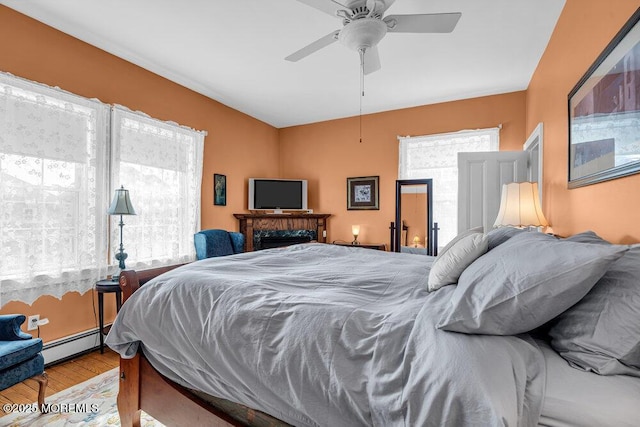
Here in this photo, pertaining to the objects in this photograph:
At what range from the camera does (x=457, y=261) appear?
55.7 inches

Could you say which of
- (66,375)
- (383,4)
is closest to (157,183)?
(66,375)

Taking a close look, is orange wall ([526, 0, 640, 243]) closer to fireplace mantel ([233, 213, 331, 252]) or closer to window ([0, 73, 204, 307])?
fireplace mantel ([233, 213, 331, 252])

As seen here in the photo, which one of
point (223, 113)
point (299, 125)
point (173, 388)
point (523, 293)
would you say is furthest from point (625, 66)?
point (299, 125)

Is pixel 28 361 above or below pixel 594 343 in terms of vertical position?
below

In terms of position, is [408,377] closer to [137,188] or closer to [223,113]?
[137,188]

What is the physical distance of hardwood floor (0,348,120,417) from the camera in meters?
2.16

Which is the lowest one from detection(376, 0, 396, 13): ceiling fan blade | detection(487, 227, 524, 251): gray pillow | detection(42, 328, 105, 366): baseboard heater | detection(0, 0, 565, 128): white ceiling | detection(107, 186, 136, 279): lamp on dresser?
detection(42, 328, 105, 366): baseboard heater

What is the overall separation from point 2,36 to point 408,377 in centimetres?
356

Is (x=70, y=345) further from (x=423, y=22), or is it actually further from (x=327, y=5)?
(x=423, y=22)

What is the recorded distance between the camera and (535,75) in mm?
3529

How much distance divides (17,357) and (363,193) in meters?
4.29

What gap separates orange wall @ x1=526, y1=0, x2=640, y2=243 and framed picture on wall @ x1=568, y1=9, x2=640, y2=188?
0.08m

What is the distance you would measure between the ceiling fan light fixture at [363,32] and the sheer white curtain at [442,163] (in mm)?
2788

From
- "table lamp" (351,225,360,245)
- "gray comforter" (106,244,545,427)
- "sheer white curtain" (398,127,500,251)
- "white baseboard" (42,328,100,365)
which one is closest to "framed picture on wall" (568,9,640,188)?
"gray comforter" (106,244,545,427)
